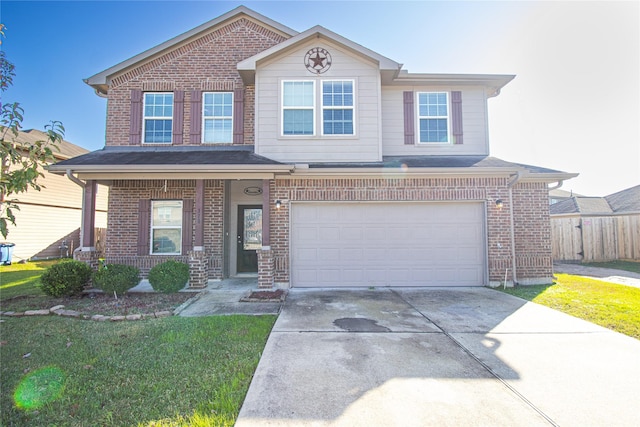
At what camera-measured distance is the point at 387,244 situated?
313 inches

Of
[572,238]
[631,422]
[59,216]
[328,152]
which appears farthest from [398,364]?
[59,216]

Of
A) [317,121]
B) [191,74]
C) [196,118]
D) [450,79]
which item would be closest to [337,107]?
[317,121]

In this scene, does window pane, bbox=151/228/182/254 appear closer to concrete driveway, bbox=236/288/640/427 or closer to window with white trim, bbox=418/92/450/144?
concrete driveway, bbox=236/288/640/427

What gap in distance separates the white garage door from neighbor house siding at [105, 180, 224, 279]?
248 centimetres

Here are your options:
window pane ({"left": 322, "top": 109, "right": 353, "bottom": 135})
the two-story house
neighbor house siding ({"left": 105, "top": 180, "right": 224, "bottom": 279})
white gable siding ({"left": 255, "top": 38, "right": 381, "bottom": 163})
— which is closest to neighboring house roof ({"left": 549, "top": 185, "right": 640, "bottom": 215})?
the two-story house

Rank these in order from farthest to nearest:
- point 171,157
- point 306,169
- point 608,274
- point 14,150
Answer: point 608,274 → point 171,157 → point 306,169 → point 14,150

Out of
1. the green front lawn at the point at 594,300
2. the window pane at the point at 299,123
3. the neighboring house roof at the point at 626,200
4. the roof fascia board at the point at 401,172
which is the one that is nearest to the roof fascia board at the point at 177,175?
the roof fascia board at the point at 401,172

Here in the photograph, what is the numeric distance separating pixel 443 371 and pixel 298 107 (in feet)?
24.1

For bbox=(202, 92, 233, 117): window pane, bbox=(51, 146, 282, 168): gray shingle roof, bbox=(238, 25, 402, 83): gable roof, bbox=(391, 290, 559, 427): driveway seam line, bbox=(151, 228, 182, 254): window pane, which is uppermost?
bbox=(238, 25, 402, 83): gable roof

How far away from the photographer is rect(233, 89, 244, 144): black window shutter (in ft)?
30.2

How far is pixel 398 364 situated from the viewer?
11.7 feet

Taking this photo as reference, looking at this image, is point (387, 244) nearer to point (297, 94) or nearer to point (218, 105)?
point (297, 94)

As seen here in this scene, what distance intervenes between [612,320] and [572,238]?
10.5 metres

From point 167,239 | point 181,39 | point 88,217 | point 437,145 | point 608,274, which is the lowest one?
point 608,274
